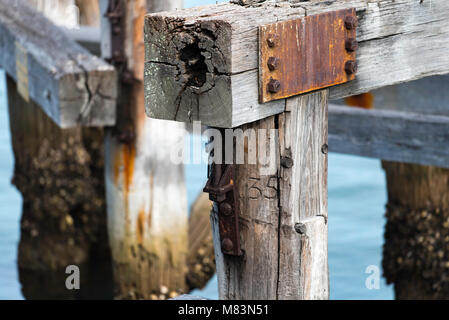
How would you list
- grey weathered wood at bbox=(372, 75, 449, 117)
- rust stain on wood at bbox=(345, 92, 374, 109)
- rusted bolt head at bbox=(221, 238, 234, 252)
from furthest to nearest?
rust stain on wood at bbox=(345, 92, 374, 109) → grey weathered wood at bbox=(372, 75, 449, 117) → rusted bolt head at bbox=(221, 238, 234, 252)

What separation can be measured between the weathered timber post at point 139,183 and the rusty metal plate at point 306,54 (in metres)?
2.72

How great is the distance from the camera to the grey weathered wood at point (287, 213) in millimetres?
2352

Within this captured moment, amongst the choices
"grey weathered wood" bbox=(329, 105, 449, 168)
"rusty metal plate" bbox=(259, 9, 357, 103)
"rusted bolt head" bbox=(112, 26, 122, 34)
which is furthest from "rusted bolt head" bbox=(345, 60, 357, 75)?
"rusted bolt head" bbox=(112, 26, 122, 34)

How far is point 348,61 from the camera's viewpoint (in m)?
2.42

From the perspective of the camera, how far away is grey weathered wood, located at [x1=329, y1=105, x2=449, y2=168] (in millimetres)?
4434

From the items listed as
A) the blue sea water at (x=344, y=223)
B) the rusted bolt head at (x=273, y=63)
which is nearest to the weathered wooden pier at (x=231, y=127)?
the rusted bolt head at (x=273, y=63)

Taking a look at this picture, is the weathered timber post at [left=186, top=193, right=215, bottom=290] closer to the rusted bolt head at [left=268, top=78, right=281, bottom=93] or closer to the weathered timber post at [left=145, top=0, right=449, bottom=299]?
the weathered timber post at [left=145, top=0, right=449, bottom=299]

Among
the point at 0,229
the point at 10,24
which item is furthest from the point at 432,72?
the point at 0,229

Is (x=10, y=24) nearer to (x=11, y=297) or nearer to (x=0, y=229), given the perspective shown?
(x=11, y=297)

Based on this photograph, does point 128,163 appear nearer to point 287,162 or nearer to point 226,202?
point 226,202

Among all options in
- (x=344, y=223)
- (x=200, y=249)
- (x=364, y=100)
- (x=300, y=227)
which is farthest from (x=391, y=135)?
(x=344, y=223)

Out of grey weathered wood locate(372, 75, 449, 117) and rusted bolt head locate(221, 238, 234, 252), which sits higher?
grey weathered wood locate(372, 75, 449, 117)

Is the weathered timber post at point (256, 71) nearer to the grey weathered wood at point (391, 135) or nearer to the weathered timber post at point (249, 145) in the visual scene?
the weathered timber post at point (249, 145)

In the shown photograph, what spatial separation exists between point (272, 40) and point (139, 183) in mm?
3211
